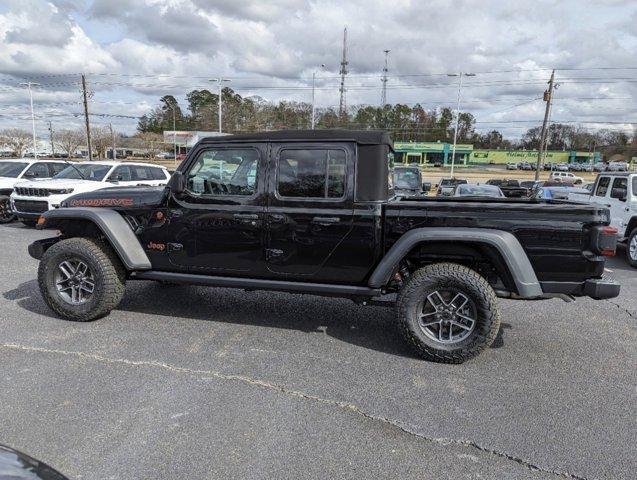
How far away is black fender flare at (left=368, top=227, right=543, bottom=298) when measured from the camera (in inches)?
151

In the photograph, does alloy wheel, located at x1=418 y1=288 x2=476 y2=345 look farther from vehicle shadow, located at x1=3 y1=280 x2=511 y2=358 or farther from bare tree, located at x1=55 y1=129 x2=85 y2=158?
bare tree, located at x1=55 y1=129 x2=85 y2=158

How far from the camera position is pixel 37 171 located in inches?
534

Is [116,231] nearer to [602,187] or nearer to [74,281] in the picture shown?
[74,281]

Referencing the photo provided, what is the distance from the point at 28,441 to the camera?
110 inches

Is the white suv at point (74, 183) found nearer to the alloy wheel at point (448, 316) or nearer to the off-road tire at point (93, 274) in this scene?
the off-road tire at point (93, 274)

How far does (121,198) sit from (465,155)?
98937 millimetres

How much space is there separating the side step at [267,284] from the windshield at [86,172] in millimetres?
8619

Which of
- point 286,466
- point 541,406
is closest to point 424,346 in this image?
point 541,406

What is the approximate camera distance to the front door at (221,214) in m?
4.45

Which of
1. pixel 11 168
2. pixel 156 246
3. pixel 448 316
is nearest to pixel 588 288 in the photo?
pixel 448 316

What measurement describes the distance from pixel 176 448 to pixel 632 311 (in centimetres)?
563

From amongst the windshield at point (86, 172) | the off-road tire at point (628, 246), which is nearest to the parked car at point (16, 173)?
the windshield at point (86, 172)

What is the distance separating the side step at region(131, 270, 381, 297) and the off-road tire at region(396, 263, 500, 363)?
335 mm

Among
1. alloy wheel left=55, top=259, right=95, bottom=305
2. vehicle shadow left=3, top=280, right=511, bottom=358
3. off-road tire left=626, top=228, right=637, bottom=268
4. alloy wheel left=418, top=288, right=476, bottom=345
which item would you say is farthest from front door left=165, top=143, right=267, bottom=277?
off-road tire left=626, top=228, right=637, bottom=268
